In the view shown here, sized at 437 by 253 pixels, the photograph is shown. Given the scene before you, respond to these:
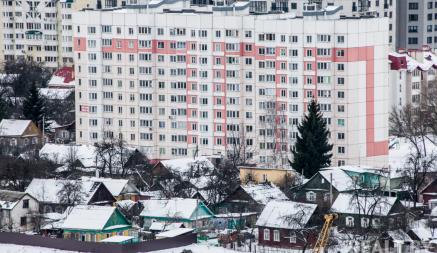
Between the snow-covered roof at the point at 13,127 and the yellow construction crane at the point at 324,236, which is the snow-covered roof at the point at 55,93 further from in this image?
A: the yellow construction crane at the point at 324,236

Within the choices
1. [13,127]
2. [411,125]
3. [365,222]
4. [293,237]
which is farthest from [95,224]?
[411,125]

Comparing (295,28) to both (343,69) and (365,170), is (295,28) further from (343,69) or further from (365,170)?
(365,170)

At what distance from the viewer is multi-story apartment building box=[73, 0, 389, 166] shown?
257ft

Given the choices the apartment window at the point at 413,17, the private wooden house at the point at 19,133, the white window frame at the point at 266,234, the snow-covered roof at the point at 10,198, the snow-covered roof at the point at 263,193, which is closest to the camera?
the white window frame at the point at 266,234

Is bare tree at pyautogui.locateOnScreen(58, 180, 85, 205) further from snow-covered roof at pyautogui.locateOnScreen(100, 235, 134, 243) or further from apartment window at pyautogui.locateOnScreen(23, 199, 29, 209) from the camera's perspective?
snow-covered roof at pyautogui.locateOnScreen(100, 235, 134, 243)

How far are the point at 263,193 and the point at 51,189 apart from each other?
24.0 feet

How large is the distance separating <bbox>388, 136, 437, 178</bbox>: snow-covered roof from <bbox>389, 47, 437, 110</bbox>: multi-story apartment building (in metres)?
7.24

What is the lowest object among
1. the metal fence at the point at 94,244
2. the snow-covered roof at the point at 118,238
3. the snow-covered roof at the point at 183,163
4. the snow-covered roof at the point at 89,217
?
the metal fence at the point at 94,244

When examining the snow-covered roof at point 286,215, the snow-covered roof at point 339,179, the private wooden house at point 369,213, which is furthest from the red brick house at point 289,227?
the snow-covered roof at point 339,179

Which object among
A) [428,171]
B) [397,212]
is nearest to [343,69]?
[428,171]

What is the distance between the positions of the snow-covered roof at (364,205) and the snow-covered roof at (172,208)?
15.4 feet

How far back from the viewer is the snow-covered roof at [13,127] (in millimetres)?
83875

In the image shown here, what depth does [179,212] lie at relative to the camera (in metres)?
68.4

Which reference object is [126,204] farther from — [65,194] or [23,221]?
[23,221]
